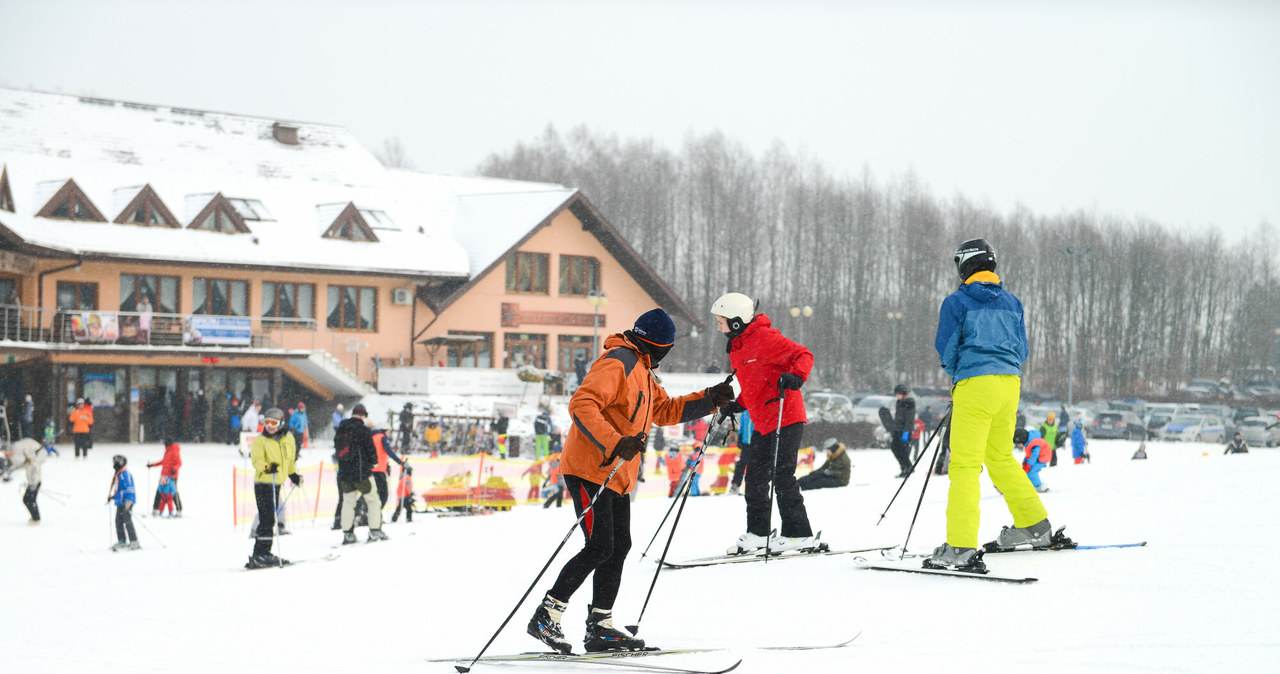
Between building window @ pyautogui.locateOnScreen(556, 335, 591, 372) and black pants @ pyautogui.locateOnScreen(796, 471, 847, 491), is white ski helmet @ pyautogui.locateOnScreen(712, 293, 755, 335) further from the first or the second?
building window @ pyautogui.locateOnScreen(556, 335, 591, 372)

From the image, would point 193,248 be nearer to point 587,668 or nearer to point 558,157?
point 587,668

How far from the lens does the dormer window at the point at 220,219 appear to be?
33469 millimetres

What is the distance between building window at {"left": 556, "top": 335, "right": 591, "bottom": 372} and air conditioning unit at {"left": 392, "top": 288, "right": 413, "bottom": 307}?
5774mm

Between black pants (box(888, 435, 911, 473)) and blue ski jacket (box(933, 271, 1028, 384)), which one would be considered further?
black pants (box(888, 435, 911, 473))

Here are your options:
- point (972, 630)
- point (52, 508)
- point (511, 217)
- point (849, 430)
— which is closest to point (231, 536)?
point (52, 508)

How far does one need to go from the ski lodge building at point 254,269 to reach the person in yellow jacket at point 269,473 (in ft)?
62.5

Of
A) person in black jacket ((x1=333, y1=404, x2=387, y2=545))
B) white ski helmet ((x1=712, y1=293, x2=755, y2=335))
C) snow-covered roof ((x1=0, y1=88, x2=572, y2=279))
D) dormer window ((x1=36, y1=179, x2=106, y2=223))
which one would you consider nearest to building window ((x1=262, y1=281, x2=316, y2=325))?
snow-covered roof ((x1=0, y1=88, x2=572, y2=279))

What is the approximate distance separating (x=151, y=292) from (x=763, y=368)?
96.0 ft

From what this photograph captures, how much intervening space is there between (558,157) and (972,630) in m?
65.7

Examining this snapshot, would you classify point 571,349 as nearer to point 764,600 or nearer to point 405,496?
point 405,496

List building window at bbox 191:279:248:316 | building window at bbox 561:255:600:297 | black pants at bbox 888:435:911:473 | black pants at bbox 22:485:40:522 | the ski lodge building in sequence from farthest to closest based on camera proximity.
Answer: building window at bbox 561:255:600:297, building window at bbox 191:279:248:316, the ski lodge building, black pants at bbox 22:485:40:522, black pants at bbox 888:435:911:473

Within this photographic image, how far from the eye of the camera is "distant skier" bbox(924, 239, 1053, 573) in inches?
254

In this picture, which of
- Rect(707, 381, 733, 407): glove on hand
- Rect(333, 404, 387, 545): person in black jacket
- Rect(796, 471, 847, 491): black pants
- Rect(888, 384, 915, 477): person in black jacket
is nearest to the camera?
Rect(707, 381, 733, 407): glove on hand

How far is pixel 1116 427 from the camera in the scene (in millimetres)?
35906
